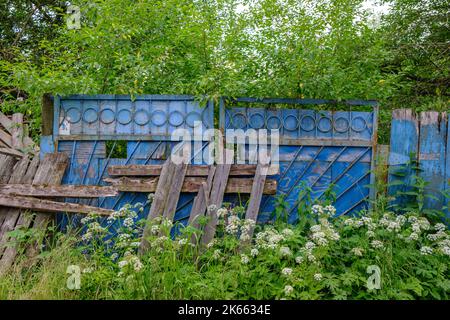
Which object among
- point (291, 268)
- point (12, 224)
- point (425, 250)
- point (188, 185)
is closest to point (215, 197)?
point (188, 185)

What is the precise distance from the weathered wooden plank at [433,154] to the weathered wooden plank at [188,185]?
1828mm

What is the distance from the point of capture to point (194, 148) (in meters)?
4.75

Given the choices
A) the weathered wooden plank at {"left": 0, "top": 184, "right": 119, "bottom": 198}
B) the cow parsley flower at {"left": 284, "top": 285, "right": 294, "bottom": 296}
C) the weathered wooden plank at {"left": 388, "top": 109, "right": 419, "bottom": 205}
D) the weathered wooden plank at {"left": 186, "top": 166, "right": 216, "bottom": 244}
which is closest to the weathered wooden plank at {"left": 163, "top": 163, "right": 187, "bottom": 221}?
the weathered wooden plank at {"left": 186, "top": 166, "right": 216, "bottom": 244}

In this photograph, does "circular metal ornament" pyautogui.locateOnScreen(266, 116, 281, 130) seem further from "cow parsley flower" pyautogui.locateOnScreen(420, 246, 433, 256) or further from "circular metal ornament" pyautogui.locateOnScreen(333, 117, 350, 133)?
"cow parsley flower" pyautogui.locateOnScreen(420, 246, 433, 256)

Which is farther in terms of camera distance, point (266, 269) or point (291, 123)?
point (291, 123)

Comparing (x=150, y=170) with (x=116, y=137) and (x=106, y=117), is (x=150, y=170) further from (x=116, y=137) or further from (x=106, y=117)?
(x=106, y=117)

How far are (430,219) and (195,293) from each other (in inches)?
114

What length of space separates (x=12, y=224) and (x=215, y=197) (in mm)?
2243

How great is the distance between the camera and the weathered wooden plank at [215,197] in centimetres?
433

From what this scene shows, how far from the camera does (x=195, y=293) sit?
3.47 m

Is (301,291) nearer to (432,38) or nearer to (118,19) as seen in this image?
(118,19)

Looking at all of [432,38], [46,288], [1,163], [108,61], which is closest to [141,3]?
[108,61]

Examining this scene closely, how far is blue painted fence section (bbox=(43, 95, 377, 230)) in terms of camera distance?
15.5 feet

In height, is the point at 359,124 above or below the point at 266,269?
above
